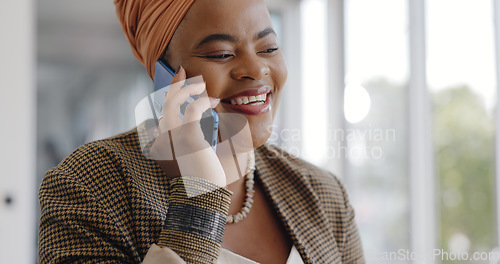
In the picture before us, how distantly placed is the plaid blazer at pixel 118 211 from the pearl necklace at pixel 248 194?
4 cm

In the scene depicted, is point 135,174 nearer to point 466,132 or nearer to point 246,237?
point 246,237

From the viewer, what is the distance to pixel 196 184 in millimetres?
825

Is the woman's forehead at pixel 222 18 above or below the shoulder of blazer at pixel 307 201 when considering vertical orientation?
above

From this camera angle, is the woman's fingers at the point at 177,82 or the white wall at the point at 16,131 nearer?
the woman's fingers at the point at 177,82

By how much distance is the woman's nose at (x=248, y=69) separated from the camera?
0.92 m

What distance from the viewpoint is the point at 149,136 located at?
98 centimetres

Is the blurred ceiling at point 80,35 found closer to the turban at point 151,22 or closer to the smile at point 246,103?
the turban at point 151,22

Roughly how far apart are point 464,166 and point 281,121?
1.49 m

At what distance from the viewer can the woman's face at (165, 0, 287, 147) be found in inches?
35.7

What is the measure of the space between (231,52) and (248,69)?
0.15 ft

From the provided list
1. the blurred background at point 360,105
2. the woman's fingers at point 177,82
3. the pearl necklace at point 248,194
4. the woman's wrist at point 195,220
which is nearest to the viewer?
the woman's wrist at point 195,220

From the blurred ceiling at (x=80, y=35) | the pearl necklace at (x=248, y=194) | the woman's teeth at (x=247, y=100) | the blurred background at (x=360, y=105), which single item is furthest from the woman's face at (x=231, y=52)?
the blurred ceiling at (x=80, y=35)

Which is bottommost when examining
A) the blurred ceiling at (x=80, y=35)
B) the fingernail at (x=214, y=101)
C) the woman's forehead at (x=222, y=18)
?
the fingernail at (x=214, y=101)

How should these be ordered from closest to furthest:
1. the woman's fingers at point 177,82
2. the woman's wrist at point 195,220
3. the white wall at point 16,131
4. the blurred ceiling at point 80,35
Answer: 1. the woman's wrist at point 195,220
2. the woman's fingers at point 177,82
3. the white wall at point 16,131
4. the blurred ceiling at point 80,35
